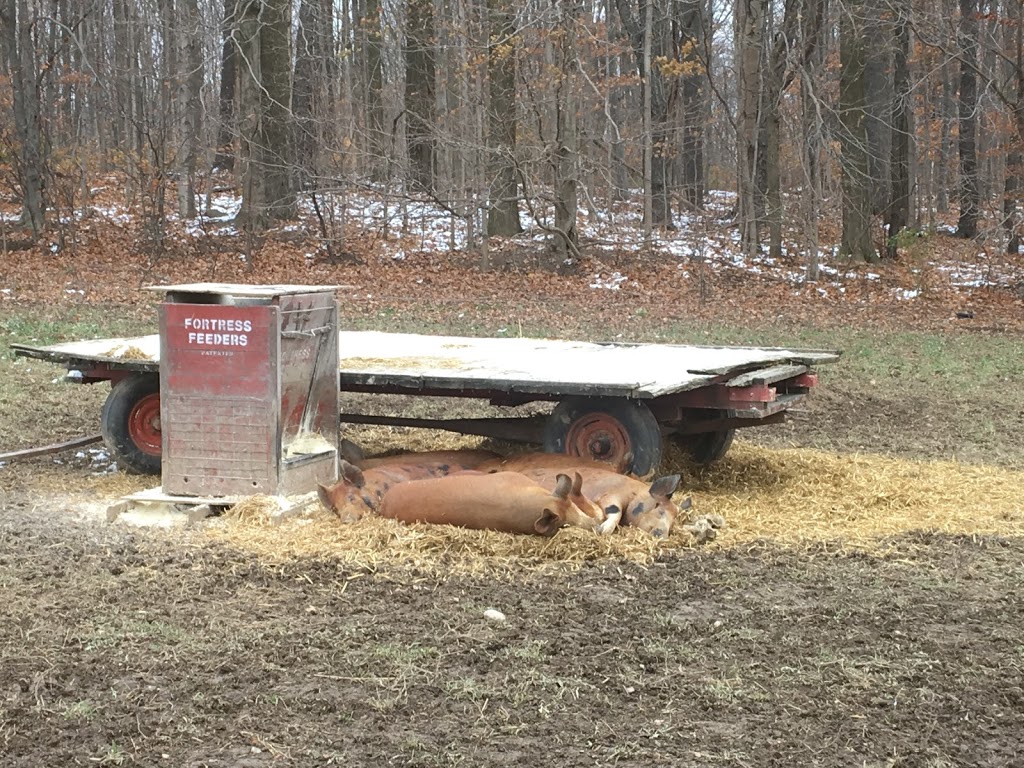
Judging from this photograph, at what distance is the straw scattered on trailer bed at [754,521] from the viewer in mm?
6406

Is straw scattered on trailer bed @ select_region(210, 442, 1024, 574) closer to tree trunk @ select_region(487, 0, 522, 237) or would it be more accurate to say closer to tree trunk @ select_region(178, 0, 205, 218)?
tree trunk @ select_region(487, 0, 522, 237)

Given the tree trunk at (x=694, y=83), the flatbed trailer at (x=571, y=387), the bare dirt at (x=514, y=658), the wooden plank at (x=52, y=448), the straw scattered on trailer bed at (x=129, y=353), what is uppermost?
the tree trunk at (x=694, y=83)

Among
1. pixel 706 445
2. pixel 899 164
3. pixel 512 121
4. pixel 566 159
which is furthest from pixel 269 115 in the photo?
pixel 706 445

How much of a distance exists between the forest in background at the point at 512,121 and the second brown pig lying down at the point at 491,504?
44.8 feet

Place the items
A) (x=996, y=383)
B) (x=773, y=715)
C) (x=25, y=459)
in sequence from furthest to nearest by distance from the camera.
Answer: (x=996, y=383), (x=25, y=459), (x=773, y=715)

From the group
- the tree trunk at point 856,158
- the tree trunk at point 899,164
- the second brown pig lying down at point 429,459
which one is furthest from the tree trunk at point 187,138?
the second brown pig lying down at point 429,459

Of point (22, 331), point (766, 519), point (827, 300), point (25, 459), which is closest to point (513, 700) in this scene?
point (766, 519)

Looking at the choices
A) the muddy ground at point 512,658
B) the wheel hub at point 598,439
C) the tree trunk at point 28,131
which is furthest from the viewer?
the tree trunk at point 28,131

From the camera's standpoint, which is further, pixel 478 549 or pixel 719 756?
pixel 478 549

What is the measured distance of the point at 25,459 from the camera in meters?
9.06

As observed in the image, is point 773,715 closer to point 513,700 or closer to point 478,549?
point 513,700

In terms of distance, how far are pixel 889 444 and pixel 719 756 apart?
6.55 metres

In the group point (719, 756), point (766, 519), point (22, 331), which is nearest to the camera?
point (719, 756)

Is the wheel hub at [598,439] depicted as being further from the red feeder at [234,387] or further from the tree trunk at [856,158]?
the tree trunk at [856,158]
